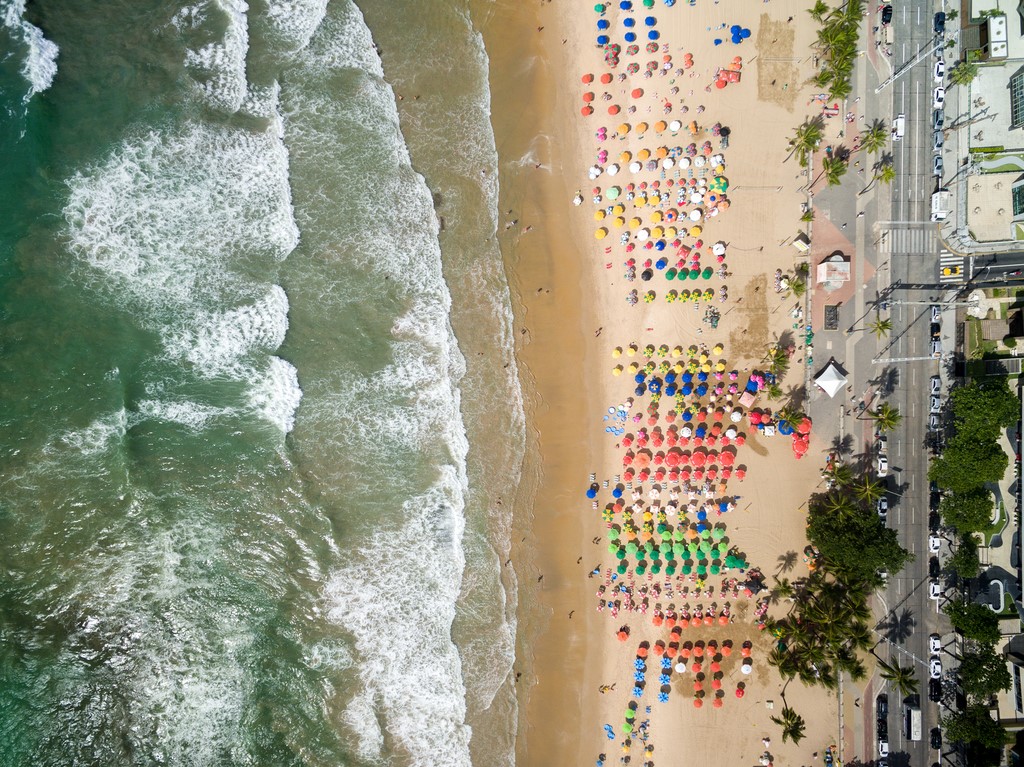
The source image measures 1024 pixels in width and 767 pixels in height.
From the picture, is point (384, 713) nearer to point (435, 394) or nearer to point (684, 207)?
point (435, 394)

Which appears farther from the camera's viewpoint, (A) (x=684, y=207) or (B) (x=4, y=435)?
(A) (x=684, y=207)

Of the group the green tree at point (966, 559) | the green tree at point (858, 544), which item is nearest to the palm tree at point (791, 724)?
the green tree at point (858, 544)

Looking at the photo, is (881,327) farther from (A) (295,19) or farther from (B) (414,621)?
(A) (295,19)

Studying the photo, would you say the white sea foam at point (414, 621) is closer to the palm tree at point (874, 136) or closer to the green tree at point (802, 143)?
the green tree at point (802, 143)

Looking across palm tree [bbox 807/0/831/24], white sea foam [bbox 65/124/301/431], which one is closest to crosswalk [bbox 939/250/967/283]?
palm tree [bbox 807/0/831/24]

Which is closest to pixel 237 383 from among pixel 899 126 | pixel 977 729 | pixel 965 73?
pixel 899 126

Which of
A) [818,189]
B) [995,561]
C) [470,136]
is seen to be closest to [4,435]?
[470,136]
